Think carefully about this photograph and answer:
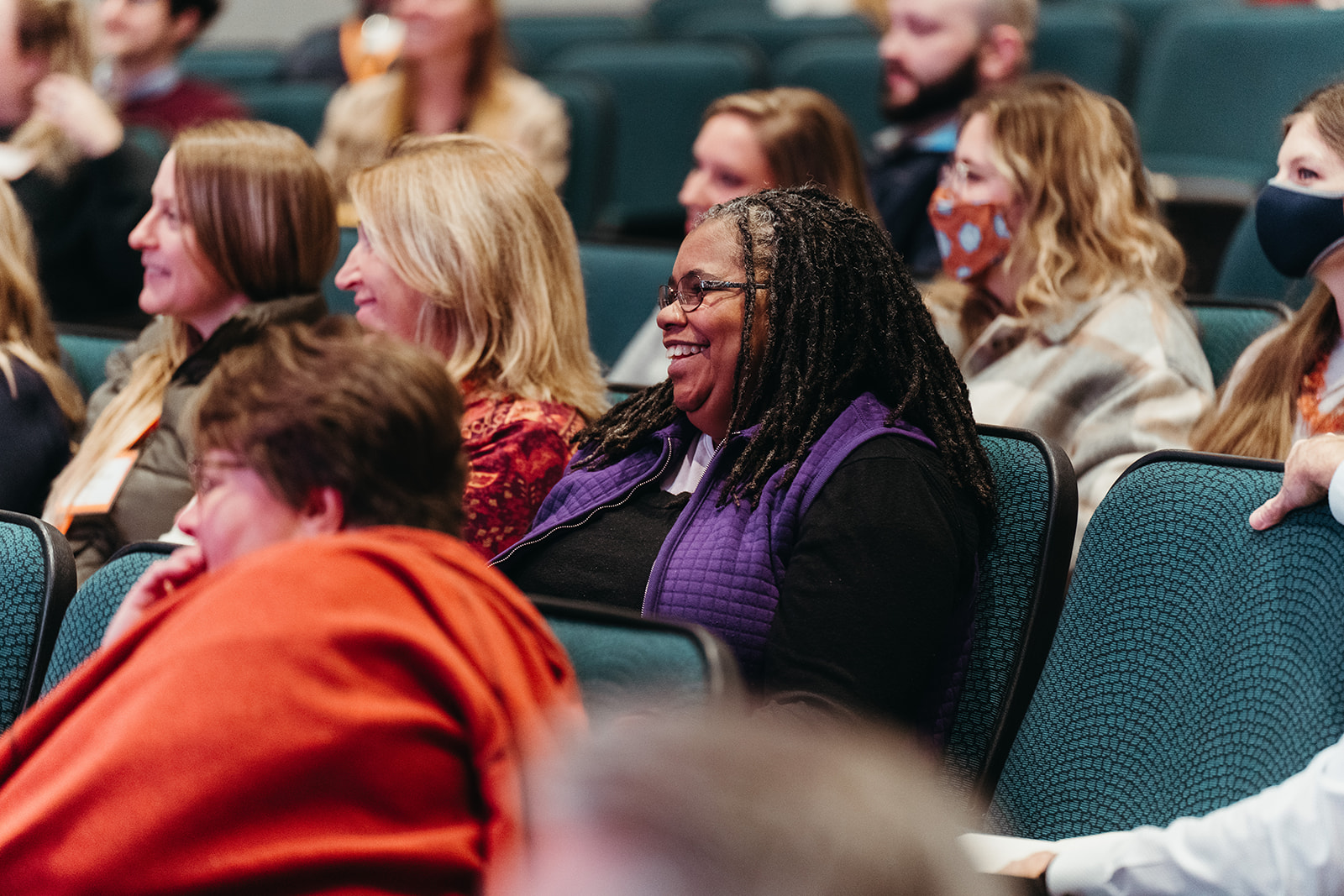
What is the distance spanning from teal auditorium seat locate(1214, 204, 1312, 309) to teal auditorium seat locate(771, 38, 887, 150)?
159 centimetres

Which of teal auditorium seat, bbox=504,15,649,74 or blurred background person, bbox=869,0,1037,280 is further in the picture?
teal auditorium seat, bbox=504,15,649,74

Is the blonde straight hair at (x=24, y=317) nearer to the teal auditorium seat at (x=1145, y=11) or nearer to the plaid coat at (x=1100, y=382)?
the plaid coat at (x=1100, y=382)

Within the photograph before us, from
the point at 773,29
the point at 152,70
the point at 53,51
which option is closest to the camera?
the point at 53,51

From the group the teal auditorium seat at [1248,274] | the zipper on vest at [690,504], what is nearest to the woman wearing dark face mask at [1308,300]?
the zipper on vest at [690,504]

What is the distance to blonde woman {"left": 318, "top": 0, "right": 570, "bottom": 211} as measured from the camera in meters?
3.64

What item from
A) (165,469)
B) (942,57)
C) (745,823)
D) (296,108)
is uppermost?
(745,823)

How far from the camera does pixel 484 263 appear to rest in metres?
2.06

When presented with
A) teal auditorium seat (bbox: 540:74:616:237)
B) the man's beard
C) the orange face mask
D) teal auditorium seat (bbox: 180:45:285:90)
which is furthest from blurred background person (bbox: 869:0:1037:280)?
teal auditorium seat (bbox: 180:45:285:90)

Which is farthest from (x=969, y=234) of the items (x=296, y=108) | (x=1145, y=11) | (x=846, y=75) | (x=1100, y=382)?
(x=1145, y=11)

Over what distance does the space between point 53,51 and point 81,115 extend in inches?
9.8

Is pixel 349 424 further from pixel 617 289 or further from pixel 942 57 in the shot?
pixel 942 57

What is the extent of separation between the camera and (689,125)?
4516mm

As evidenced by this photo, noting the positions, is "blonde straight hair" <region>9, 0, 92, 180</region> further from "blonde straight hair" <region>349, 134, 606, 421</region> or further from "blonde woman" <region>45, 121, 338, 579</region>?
"blonde straight hair" <region>349, 134, 606, 421</region>

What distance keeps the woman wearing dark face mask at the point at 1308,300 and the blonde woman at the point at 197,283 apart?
4.39 feet
